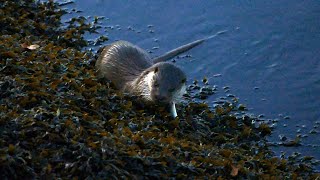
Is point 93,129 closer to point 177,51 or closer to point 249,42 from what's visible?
point 177,51

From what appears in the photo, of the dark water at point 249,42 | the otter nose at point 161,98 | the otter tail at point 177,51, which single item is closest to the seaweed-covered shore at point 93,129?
the otter nose at point 161,98

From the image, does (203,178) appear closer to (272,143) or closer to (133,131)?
(133,131)

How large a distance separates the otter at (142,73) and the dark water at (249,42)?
44 cm

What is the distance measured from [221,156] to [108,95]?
48.0 inches

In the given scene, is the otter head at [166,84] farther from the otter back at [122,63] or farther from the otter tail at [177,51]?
the otter tail at [177,51]

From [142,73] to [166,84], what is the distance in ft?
1.56

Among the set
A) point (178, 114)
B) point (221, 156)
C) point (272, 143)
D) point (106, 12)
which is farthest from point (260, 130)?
point (106, 12)

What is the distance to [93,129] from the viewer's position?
4.58 meters

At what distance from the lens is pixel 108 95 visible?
18.6 feet

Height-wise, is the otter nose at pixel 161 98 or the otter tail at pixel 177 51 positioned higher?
the otter nose at pixel 161 98

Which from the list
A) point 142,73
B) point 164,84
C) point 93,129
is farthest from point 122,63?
point 93,129

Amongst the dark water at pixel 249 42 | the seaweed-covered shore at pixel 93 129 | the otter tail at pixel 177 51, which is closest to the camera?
the seaweed-covered shore at pixel 93 129

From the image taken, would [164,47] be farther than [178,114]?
Yes

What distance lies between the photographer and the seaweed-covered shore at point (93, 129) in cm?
405
